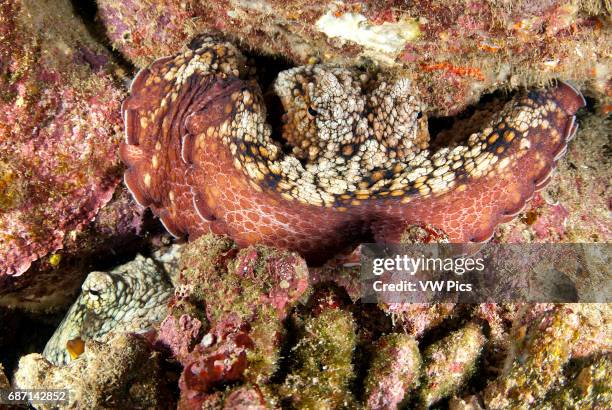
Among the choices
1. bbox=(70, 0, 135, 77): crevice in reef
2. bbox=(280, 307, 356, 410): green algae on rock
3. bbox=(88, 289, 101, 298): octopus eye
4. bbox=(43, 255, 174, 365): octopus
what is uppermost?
bbox=(70, 0, 135, 77): crevice in reef

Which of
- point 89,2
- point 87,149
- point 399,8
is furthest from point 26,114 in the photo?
point 399,8

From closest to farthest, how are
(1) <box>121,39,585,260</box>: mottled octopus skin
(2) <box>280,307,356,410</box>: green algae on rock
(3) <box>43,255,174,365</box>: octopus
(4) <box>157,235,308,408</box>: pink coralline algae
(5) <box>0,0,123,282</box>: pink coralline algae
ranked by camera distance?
1. (4) <box>157,235,308,408</box>: pink coralline algae
2. (2) <box>280,307,356,410</box>: green algae on rock
3. (5) <box>0,0,123,282</box>: pink coralline algae
4. (1) <box>121,39,585,260</box>: mottled octopus skin
5. (3) <box>43,255,174,365</box>: octopus

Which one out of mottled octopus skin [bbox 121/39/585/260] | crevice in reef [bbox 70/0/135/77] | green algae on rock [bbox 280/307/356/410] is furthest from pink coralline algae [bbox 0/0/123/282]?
green algae on rock [bbox 280/307/356/410]

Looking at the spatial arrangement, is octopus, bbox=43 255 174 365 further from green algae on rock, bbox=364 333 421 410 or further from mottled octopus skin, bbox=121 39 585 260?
green algae on rock, bbox=364 333 421 410

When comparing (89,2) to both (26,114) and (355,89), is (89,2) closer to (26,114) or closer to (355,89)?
(26,114)

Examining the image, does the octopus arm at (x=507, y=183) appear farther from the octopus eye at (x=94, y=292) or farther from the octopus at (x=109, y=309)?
the octopus eye at (x=94, y=292)

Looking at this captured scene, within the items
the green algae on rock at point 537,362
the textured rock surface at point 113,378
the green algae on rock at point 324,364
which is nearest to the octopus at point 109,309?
the textured rock surface at point 113,378

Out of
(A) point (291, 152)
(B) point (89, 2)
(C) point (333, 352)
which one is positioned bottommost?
(C) point (333, 352)

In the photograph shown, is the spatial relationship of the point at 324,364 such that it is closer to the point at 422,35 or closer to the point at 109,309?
the point at 422,35
